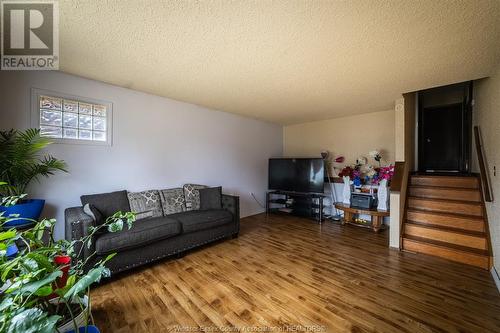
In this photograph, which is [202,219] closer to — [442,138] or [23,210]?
[23,210]

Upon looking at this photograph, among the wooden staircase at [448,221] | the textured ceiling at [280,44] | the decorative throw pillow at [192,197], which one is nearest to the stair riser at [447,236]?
the wooden staircase at [448,221]

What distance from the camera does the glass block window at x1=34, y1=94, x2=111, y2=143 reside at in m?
2.40

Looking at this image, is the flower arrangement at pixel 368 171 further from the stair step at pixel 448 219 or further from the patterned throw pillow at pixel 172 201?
the patterned throw pillow at pixel 172 201

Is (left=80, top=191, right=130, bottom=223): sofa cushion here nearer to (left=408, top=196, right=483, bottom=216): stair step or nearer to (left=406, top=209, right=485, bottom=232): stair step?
(left=406, top=209, right=485, bottom=232): stair step

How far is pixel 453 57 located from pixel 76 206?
176 inches

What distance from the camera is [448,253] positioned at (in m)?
2.62

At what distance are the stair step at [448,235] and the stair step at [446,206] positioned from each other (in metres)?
0.34

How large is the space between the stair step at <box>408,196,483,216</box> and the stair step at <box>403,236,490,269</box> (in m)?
0.56

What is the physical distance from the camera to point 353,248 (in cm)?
295

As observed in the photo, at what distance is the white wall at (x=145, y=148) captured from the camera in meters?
2.35

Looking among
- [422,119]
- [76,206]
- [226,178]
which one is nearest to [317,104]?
[226,178]

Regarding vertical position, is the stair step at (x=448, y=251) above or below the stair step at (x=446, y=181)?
below

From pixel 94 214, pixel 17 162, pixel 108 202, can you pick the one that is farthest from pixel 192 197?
pixel 17 162

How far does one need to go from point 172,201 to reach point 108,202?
2.76 ft
